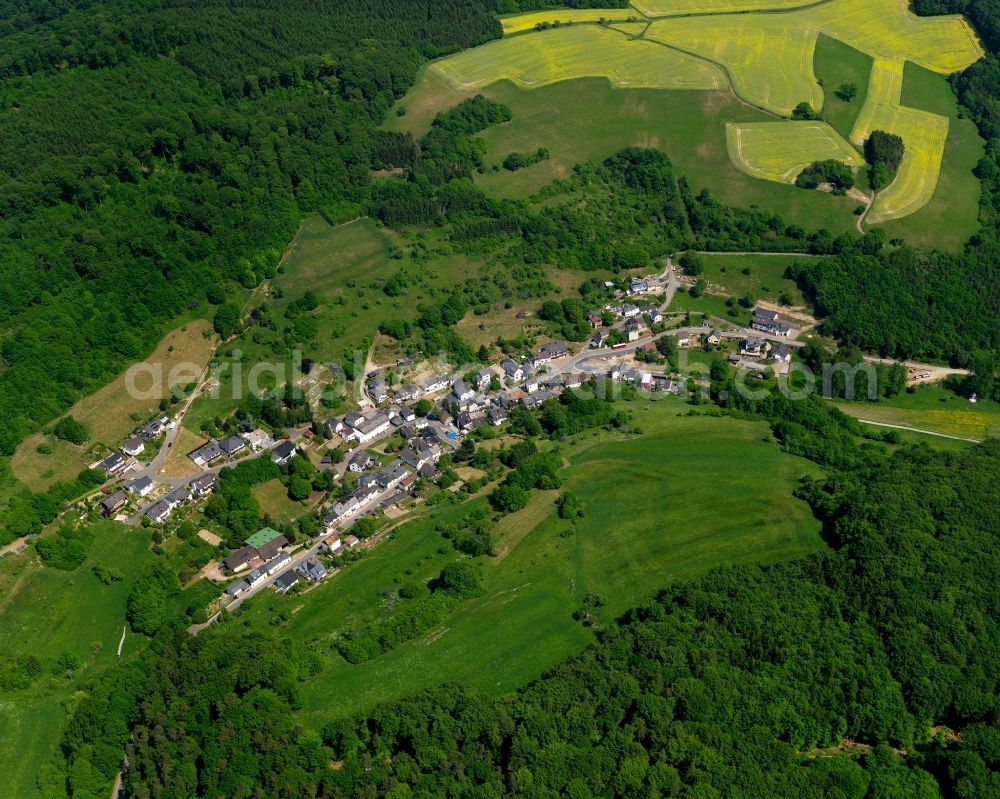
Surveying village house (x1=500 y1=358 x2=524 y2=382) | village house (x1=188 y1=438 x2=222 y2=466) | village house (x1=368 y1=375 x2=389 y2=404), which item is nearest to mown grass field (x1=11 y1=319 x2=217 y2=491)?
village house (x1=188 y1=438 x2=222 y2=466)

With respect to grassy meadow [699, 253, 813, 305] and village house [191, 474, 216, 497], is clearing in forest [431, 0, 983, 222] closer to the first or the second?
grassy meadow [699, 253, 813, 305]

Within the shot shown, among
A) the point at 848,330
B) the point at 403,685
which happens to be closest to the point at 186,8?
the point at 848,330

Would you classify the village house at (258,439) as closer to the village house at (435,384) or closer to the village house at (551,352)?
the village house at (435,384)

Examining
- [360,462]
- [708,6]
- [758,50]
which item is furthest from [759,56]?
[360,462]

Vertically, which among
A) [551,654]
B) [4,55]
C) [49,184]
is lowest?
[551,654]

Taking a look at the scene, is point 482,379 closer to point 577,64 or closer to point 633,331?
point 633,331

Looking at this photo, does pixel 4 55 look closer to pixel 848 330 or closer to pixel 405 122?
pixel 405 122
